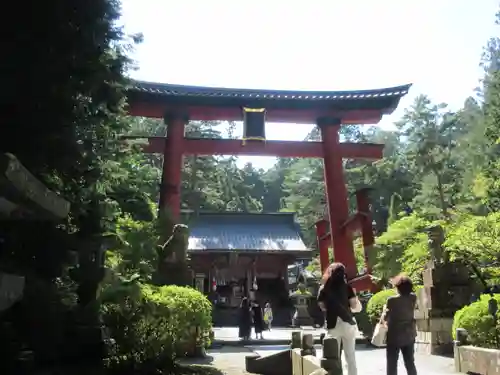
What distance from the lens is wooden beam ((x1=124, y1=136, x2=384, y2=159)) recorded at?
19.0 meters

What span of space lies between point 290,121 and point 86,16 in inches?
521

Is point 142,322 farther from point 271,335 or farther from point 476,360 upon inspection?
point 271,335

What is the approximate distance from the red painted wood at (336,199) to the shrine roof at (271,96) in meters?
1.09

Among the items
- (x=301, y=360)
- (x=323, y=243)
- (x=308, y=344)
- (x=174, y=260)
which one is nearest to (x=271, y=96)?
(x=323, y=243)

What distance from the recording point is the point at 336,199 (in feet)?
61.1

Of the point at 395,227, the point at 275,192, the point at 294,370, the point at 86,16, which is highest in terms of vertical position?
the point at 275,192

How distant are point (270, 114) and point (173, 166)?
418 cm

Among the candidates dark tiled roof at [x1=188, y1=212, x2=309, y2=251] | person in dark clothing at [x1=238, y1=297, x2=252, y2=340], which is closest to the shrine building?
dark tiled roof at [x1=188, y1=212, x2=309, y2=251]

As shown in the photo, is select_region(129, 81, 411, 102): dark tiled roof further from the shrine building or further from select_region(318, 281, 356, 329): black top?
select_region(318, 281, 356, 329): black top

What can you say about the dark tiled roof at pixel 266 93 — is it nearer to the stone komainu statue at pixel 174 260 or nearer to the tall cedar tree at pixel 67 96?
the stone komainu statue at pixel 174 260

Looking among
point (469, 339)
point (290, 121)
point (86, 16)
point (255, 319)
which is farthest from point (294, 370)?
point (290, 121)

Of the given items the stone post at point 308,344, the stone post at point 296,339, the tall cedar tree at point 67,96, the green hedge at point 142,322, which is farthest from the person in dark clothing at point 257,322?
the tall cedar tree at point 67,96

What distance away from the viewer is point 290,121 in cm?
1989

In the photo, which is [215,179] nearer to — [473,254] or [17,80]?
[473,254]
